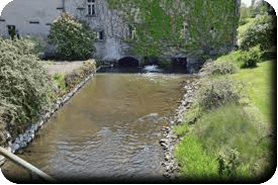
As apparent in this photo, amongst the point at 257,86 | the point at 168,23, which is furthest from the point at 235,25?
the point at 257,86

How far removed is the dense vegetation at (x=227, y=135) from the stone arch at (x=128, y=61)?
712 inches

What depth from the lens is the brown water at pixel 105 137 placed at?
29.8 ft

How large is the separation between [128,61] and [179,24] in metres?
6.34

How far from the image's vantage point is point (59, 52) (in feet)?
88.8

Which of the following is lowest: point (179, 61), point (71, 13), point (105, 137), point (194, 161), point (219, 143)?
point (105, 137)

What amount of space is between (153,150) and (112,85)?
35.4ft

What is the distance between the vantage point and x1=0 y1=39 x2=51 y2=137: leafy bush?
10.3m

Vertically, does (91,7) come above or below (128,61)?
above

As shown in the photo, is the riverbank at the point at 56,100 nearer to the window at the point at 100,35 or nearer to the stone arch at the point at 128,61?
the window at the point at 100,35

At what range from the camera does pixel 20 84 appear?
429 inches

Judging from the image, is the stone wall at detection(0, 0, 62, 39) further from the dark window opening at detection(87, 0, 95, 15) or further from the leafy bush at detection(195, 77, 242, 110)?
the leafy bush at detection(195, 77, 242, 110)

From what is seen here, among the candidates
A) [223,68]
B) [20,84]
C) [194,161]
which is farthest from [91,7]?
[194,161]

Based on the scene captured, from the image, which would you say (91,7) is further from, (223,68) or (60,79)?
(223,68)

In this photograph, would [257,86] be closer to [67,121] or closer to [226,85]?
[226,85]
